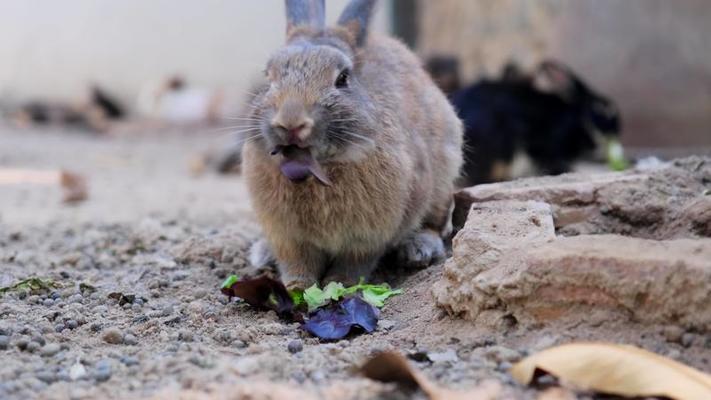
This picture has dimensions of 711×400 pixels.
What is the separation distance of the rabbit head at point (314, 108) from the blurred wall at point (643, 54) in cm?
618

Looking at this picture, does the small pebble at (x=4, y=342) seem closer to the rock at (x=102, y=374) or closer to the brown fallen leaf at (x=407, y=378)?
the rock at (x=102, y=374)

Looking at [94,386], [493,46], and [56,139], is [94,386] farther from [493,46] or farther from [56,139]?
[56,139]

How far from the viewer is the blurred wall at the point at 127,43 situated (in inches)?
535

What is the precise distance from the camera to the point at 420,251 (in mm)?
4496

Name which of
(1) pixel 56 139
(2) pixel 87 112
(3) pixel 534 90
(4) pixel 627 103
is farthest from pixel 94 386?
(2) pixel 87 112

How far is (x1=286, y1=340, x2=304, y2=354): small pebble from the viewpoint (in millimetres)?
3146

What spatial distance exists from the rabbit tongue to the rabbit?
4302 millimetres

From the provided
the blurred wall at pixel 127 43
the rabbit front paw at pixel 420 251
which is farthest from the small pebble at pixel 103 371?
the blurred wall at pixel 127 43

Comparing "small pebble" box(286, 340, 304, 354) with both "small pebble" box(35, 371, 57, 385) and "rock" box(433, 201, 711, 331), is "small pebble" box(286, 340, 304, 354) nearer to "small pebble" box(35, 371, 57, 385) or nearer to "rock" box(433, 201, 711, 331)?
"rock" box(433, 201, 711, 331)

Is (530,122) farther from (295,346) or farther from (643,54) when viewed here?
(295,346)

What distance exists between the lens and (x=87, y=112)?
13492 millimetres

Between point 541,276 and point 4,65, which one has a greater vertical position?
point 541,276

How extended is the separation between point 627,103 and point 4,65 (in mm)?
8788

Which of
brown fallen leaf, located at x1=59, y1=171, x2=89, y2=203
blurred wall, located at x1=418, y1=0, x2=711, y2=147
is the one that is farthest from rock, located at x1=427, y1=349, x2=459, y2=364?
blurred wall, located at x1=418, y1=0, x2=711, y2=147
